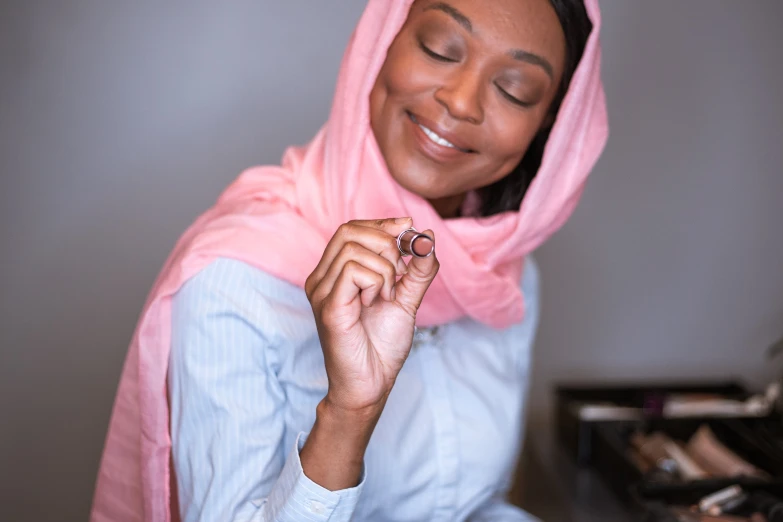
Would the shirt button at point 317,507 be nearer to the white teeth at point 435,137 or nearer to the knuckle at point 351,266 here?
the knuckle at point 351,266

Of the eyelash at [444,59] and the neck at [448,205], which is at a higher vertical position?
the eyelash at [444,59]

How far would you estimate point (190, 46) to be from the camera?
1.53 m

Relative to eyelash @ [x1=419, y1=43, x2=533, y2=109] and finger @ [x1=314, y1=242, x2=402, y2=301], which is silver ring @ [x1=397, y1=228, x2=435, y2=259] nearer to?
finger @ [x1=314, y1=242, x2=402, y2=301]

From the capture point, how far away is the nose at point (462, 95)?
0.92 meters

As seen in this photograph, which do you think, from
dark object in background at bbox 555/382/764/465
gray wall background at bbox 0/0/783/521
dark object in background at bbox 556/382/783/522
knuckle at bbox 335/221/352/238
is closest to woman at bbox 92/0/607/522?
knuckle at bbox 335/221/352/238

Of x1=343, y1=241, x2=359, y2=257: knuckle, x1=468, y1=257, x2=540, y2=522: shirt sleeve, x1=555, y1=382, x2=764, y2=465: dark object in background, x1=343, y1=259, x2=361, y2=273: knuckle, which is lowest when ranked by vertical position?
x1=555, y1=382, x2=764, y2=465: dark object in background

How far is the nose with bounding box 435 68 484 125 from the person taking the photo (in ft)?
3.03

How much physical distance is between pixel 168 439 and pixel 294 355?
18 cm

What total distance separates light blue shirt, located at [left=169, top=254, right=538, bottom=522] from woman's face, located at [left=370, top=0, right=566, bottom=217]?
0.24 metres

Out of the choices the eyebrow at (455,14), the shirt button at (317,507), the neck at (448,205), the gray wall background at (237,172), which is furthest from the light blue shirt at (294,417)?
the gray wall background at (237,172)

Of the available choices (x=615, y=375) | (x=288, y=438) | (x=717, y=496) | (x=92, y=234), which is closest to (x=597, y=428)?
(x=717, y=496)

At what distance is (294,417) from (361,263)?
367 millimetres

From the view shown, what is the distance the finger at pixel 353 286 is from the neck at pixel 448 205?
1.59 ft

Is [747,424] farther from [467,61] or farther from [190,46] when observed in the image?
[190,46]
